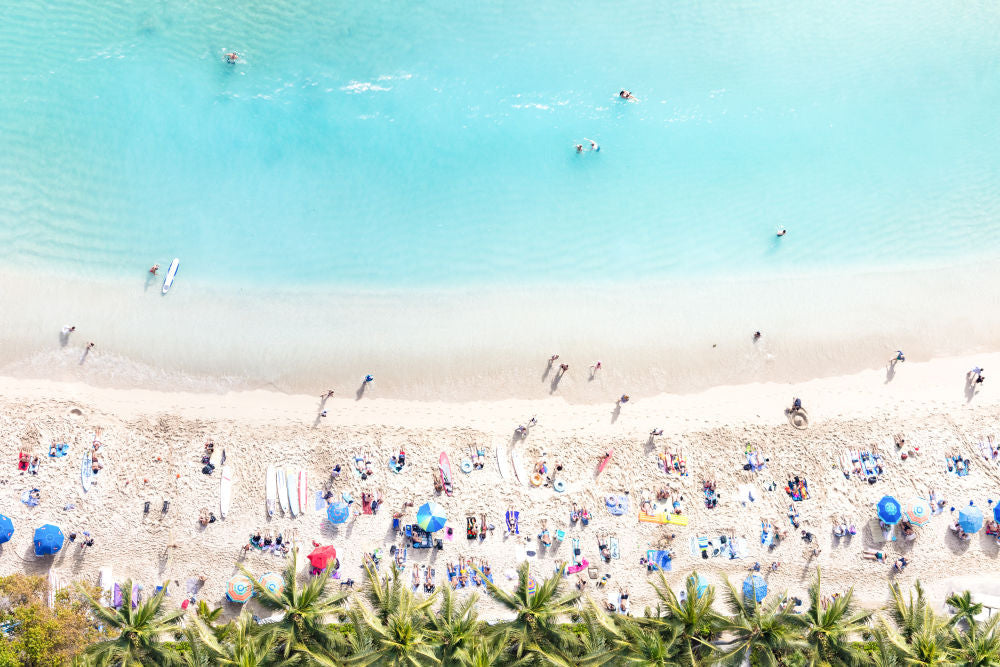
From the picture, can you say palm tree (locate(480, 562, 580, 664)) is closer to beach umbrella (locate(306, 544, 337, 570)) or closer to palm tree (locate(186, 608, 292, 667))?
beach umbrella (locate(306, 544, 337, 570))

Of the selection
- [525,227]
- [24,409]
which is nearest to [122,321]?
[24,409]

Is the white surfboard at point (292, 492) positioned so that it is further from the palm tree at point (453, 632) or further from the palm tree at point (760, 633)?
the palm tree at point (760, 633)

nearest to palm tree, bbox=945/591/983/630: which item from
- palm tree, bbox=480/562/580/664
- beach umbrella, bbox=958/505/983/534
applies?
beach umbrella, bbox=958/505/983/534

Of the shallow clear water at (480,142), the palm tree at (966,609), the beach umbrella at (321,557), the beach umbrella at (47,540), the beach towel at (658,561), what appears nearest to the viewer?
the palm tree at (966,609)

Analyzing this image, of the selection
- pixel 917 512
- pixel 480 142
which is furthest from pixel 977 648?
pixel 480 142

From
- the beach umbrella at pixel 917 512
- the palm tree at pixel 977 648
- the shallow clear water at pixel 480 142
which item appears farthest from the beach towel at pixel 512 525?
the beach umbrella at pixel 917 512

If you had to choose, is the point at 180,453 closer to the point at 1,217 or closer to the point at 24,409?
the point at 24,409
